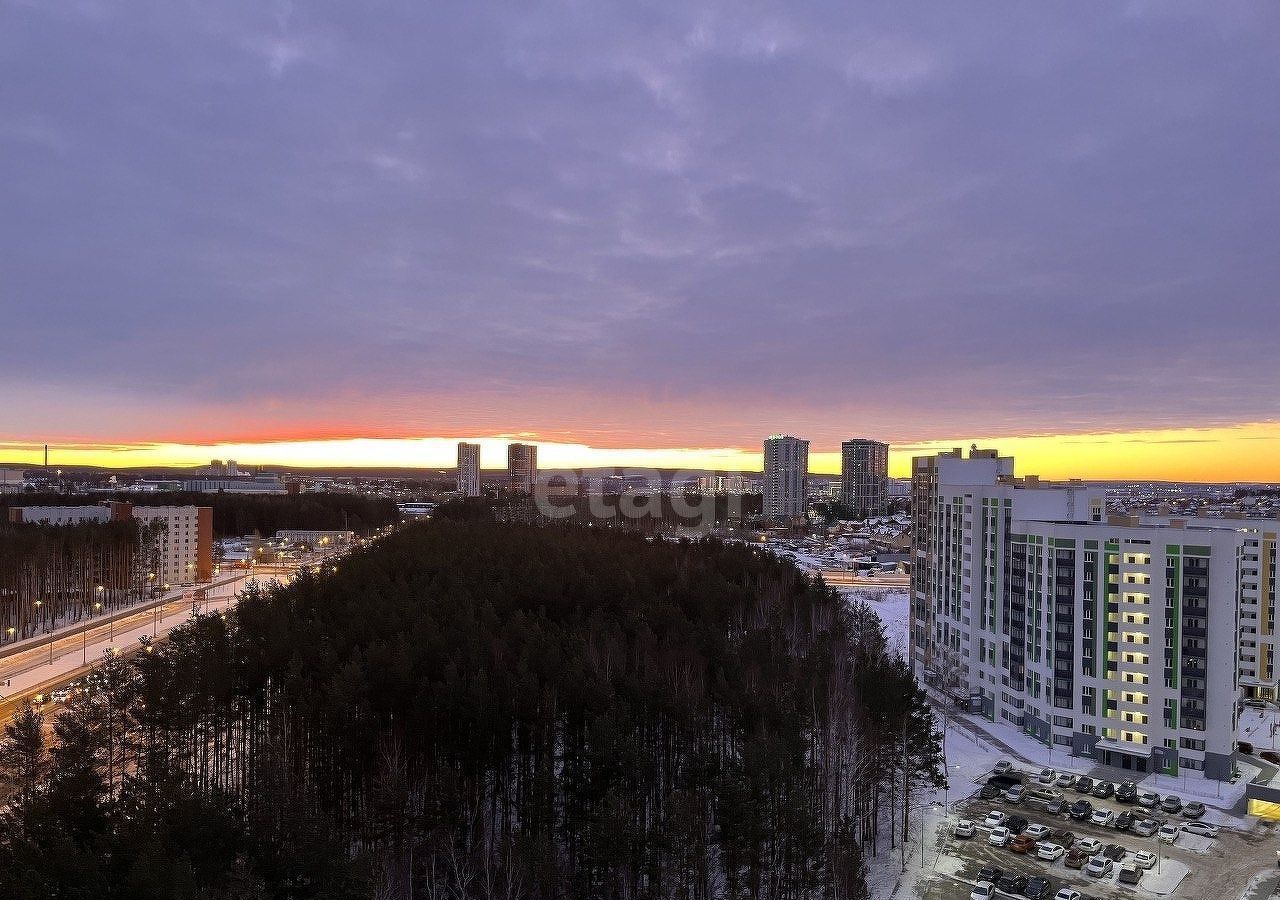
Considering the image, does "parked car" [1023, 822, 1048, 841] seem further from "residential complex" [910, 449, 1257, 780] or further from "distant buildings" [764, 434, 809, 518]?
"distant buildings" [764, 434, 809, 518]

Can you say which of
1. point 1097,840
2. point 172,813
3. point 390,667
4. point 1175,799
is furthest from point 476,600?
point 1175,799

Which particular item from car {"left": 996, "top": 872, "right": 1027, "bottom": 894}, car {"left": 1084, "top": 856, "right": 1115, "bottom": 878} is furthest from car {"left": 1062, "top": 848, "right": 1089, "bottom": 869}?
car {"left": 996, "top": 872, "right": 1027, "bottom": 894}

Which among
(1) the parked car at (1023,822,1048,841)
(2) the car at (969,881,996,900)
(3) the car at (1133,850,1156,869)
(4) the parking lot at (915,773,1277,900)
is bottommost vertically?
(4) the parking lot at (915,773,1277,900)

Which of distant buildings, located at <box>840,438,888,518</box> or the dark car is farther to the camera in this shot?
distant buildings, located at <box>840,438,888,518</box>

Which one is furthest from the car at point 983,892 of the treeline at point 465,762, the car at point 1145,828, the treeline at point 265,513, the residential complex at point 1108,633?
the treeline at point 265,513

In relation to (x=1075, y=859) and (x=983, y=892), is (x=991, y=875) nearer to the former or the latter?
(x=983, y=892)

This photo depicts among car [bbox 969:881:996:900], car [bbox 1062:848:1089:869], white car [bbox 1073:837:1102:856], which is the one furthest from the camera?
white car [bbox 1073:837:1102:856]

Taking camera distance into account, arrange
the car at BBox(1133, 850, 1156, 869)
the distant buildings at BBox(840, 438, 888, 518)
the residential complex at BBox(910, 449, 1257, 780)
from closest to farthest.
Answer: the car at BBox(1133, 850, 1156, 869), the residential complex at BBox(910, 449, 1257, 780), the distant buildings at BBox(840, 438, 888, 518)
